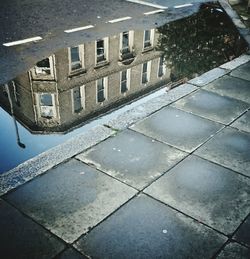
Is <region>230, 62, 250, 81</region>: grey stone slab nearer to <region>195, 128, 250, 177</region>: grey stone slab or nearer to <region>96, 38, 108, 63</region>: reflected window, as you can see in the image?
<region>195, 128, 250, 177</region>: grey stone slab

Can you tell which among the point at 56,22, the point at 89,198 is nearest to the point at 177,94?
the point at 89,198

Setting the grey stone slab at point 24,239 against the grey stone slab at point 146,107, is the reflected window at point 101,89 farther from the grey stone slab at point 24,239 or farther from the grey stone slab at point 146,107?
the grey stone slab at point 24,239

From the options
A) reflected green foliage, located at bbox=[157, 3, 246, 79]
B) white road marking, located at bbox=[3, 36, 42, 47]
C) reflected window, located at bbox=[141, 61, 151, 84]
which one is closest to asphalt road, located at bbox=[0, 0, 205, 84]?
white road marking, located at bbox=[3, 36, 42, 47]

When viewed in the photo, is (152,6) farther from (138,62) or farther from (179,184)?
(179,184)

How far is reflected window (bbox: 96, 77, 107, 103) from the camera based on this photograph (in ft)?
21.7

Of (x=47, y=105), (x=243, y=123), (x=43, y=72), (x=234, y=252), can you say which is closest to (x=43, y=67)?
(x=43, y=72)

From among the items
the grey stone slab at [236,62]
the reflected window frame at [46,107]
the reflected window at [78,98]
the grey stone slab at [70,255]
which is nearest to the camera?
the grey stone slab at [70,255]

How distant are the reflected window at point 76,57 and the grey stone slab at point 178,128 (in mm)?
2709

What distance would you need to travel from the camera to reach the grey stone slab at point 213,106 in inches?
236

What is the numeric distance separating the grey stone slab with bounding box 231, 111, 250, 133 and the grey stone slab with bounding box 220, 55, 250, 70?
7.95 ft

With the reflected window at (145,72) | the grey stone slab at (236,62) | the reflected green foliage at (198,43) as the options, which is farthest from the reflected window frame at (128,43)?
the grey stone slab at (236,62)

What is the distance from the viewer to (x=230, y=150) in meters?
5.03

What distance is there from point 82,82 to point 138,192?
3910 millimetres

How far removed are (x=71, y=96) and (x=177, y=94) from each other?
2.14m
